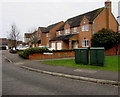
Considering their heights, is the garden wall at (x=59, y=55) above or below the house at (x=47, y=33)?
below

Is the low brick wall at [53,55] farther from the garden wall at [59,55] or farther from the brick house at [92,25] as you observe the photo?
the brick house at [92,25]

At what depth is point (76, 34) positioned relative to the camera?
1062 inches

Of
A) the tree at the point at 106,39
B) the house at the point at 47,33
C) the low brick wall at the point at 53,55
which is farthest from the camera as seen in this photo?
the house at the point at 47,33

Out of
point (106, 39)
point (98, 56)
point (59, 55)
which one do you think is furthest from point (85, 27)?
point (98, 56)

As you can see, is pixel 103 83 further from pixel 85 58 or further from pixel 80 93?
pixel 85 58

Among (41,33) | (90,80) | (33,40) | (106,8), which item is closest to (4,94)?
(90,80)

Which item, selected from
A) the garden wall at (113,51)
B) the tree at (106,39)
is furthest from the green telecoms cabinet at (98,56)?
the garden wall at (113,51)

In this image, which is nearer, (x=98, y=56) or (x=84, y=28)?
(x=98, y=56)

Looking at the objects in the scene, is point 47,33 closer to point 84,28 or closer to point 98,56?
point 84,28

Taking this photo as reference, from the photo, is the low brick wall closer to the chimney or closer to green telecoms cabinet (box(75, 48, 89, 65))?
green telecoms cabinet (box(75, 48, 89, 65))

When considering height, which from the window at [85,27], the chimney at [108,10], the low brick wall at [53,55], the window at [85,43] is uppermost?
the chimney at [108,10]

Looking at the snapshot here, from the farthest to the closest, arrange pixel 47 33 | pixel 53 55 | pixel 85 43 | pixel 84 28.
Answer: pixel 47 33, pixel 84 28, pixel 85 43, pixel 53 55

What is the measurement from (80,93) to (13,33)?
35.4 m

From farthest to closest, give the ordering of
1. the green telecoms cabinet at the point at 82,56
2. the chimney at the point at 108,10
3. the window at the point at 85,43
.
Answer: the chimney at the point at 108,10 → the window at the point at 85,43 → the green telecoms cabinet at the point at 82,56
